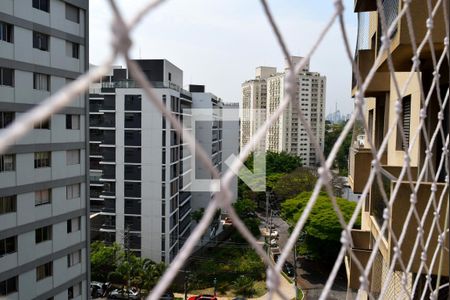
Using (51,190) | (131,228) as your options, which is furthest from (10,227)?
(131,228)

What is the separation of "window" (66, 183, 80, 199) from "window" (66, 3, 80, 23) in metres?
1.76

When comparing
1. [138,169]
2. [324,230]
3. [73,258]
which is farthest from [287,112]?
[73,258]

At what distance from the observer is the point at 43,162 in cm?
429

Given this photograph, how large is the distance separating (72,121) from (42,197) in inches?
34.3

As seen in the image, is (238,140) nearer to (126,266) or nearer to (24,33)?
(126,266)

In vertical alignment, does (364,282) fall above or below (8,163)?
above

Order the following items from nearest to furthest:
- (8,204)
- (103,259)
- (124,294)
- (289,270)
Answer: (8,204) → (124,294) → (103,259) → (289,270)

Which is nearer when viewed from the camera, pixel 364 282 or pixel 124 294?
pixel 364 282

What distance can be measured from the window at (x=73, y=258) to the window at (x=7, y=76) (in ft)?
6.41

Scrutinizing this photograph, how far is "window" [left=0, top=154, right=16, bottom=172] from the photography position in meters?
3.81

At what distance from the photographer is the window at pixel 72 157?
4.65m

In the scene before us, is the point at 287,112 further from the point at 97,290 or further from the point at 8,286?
the point at 8,286

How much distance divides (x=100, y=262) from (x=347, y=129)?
7838 mm

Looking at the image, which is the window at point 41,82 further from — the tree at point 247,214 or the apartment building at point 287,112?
the apartment building at point 287,112
